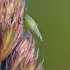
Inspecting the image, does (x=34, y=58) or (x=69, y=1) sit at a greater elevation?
(x=34, y=58)

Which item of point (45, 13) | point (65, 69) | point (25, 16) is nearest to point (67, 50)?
point (65, 69)

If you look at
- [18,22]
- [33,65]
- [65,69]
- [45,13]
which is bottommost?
[65,69]

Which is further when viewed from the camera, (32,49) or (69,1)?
(69,1)

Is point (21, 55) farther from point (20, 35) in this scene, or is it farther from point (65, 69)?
point (65, 69)

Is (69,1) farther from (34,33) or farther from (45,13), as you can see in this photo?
(34,33)

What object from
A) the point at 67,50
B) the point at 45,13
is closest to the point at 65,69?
the point at 67,50

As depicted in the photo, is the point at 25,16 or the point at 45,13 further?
the point at 45,13
